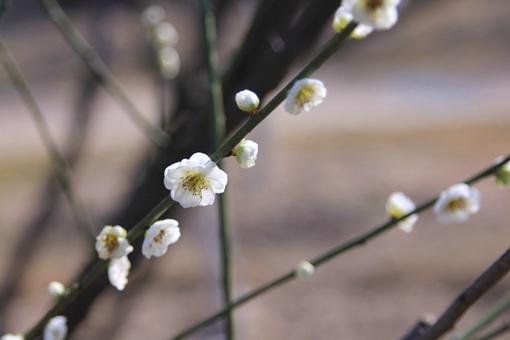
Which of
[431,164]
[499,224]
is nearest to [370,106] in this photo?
[431,164]

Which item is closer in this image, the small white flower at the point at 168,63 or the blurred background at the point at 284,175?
the small white flower at the point at 168,63

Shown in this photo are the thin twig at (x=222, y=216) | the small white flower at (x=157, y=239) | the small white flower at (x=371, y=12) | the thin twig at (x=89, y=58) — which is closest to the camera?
the small white flower at (x=371, y=12)

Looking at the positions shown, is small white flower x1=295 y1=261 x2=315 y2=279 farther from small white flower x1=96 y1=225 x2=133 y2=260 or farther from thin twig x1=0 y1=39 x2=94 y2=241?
thin twig x1=0 y1=39 x2=94 y2=241

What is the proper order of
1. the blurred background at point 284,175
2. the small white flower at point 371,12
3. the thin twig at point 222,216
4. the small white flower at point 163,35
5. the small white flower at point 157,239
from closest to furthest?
the small white flower at point 371,12 → the small white flower at point 157,239 → the thin twig at point 222,216 → the small white flower at point 163,35 → the blurred background at point 284,175

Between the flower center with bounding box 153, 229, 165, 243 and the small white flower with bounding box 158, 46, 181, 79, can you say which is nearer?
the flower center with bounding box 153, 229, 165, 243

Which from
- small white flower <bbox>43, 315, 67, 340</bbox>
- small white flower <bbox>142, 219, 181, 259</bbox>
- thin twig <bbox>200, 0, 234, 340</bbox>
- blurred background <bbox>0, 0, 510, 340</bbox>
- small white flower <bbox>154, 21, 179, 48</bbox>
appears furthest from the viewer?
blurred background <bbox>0, 0, 510, 340</bbox>

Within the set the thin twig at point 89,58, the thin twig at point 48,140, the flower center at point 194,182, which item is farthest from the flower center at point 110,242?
the thin twig at point 89,58

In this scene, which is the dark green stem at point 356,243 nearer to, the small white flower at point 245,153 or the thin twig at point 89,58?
the small white flower at point 245,153

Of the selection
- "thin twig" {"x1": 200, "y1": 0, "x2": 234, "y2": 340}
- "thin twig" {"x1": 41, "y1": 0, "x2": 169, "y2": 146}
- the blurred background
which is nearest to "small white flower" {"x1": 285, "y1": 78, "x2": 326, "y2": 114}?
"thin twig" {"x1": 200, "y1": 0, "x2": 234, "y2": 340}

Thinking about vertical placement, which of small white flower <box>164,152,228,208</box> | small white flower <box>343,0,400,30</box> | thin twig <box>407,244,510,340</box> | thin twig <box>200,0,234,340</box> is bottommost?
thin twig <box>407,244,510,340</box>

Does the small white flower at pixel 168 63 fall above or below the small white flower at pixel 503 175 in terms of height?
above
